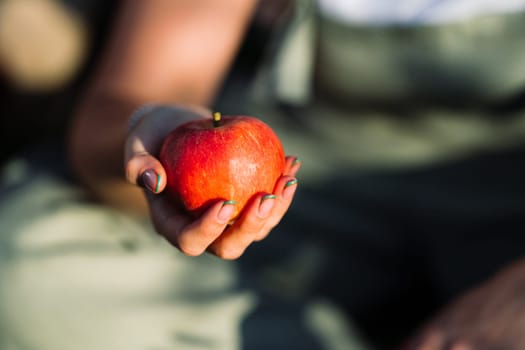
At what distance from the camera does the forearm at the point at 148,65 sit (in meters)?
1.18

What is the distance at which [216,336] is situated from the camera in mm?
1116

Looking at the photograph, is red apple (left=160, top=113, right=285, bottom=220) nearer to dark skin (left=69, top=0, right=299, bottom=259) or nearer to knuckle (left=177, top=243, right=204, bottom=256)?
knuckle (left=177, top=243, right=204, bottom=256)

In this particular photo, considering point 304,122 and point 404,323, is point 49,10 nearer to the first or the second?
point 304,122

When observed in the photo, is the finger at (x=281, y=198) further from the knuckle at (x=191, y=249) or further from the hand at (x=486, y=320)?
the hand at (x=486, y=320)

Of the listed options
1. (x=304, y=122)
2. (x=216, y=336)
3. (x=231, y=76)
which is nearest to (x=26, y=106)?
(x=231, y=76)

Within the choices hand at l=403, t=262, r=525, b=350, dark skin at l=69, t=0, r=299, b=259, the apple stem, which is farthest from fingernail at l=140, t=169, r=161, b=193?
hand at l=403, t=262, r=525, b=350

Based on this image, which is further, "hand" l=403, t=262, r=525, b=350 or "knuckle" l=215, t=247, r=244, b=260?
"hand" l=403, t=262, r=525, b=350

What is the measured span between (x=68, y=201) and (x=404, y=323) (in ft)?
2.51

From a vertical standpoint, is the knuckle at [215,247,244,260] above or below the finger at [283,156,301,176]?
below

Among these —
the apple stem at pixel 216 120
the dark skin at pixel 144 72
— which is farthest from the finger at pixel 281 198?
the dark skin at pixel 144 72

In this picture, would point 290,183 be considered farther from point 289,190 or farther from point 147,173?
A: point 147,173

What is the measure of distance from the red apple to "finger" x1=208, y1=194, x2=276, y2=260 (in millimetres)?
24

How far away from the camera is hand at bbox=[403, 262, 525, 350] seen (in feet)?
3.03

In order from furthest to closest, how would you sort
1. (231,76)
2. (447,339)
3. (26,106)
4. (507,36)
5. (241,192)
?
(26,106) < (231,76) < (507,36) < (447,339) < (241,192)
